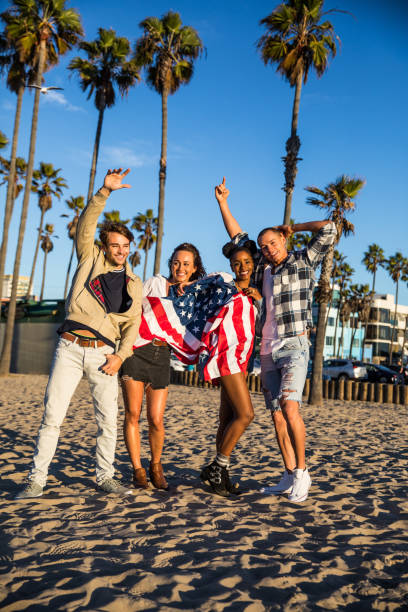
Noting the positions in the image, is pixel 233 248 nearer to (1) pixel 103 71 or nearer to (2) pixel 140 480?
(2) pixel 140 480

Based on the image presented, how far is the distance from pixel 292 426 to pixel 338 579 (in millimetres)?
1410

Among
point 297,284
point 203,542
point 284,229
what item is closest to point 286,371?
point 297,284

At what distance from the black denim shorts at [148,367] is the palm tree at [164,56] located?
612 inches

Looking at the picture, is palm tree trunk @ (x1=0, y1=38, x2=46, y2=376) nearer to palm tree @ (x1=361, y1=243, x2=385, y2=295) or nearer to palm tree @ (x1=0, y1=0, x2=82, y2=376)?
palm tree @ (x1=0, y1=0, x2=82, y2=376)

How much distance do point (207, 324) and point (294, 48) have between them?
14.9 metres

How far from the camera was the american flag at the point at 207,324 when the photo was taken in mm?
3818

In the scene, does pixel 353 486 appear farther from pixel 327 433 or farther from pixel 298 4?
pixel 298 4

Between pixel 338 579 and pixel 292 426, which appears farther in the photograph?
pixel 292 426

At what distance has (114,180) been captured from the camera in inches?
146

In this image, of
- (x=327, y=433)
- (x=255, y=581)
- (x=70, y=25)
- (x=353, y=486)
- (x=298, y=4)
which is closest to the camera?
(x=255, y=581)

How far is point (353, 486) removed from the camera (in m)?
4.48

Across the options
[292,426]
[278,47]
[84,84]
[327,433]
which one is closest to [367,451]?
[327,433]

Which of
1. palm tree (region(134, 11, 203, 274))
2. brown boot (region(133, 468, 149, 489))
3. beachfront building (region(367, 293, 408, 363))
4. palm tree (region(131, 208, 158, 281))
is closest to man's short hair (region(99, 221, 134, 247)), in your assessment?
brown boot (region(133, 468, 149, 489))

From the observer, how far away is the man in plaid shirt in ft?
12.5
